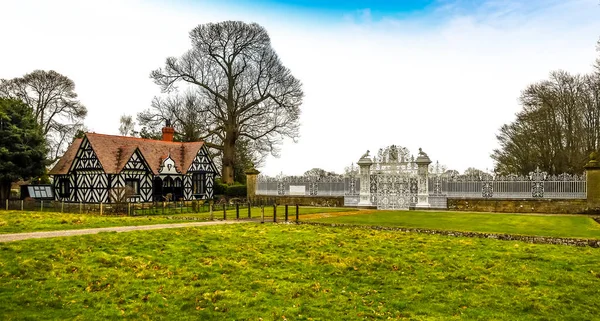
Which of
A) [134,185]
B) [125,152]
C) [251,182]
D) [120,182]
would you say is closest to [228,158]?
[251,182]

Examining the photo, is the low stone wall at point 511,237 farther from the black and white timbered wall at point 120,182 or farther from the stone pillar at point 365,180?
the black and white timbered wall at point 120,182

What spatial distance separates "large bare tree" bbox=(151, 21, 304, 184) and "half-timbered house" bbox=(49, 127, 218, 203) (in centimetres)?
397

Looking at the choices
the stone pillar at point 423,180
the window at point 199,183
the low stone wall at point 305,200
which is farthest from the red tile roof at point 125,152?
the stone pillar at point 423,180

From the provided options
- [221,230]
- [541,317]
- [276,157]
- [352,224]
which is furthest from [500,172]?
[541,317]

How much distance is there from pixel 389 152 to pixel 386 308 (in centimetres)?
2133

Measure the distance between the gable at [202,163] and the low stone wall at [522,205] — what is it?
707 inches

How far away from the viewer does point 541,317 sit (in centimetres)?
629

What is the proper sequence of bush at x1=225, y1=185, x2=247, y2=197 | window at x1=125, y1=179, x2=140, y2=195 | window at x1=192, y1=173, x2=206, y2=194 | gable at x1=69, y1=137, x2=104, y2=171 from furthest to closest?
bush at x1=225, y1=185, x2=247, y2=197, window at x1=192, y1=173, x2=206, y2=194, window at x1=125, y1=179, x2=140, y2=195, gable at x1=69, y1=137, x2=104, y2=171

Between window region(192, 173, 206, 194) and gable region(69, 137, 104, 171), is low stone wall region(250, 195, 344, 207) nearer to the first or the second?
window region(192, 173, 206, 194)

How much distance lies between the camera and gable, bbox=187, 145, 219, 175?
3350 cm

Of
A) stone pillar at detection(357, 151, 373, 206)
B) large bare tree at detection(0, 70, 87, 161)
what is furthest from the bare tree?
stone pillar at detection(357, 151, 373, 206)

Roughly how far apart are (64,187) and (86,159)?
11.8ft

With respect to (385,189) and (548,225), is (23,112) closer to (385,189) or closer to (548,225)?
(385,189)

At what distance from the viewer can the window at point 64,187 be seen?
102ft
